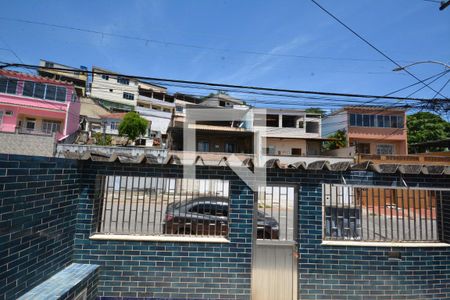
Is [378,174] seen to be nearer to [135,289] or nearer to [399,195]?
[399,195]

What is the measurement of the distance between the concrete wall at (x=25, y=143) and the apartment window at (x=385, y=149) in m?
31.6

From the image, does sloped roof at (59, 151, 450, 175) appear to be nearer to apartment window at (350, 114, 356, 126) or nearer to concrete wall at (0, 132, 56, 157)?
concrete wall at (0, 132, 56, 157)

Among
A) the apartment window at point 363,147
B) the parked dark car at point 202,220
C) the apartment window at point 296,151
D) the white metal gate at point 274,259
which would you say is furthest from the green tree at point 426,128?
the parked dark car at point 202,220

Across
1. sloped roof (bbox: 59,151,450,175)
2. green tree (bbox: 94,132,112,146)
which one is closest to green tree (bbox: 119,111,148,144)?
green tree (bbox: 94,132,112,146)

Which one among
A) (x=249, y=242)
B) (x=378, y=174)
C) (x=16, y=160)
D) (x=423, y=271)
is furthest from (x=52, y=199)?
(x=423, y=271)

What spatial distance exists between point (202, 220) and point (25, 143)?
18.0 metres

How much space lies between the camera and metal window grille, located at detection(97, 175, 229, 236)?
4.23m

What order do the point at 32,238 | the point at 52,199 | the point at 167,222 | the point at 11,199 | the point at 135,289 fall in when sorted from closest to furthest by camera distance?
the point at 11,199
the point at 32,238
the point at 52,199
the point at 135,289
the point at 167,222

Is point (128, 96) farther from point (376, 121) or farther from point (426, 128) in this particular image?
point (426, 128)

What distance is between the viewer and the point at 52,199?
3.35m

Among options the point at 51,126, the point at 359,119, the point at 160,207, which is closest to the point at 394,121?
the point at 359,119

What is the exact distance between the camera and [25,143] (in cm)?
1655

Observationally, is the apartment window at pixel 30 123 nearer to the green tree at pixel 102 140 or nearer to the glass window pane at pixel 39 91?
the glass window pane at pixel 39 91

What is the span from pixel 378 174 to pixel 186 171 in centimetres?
333
